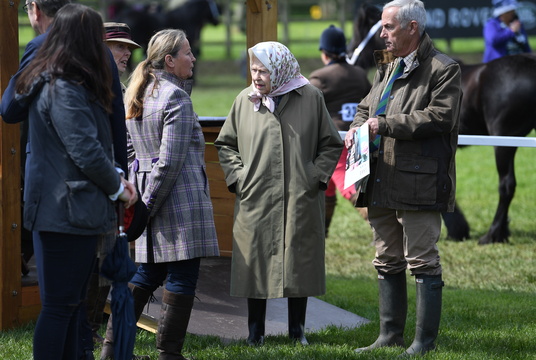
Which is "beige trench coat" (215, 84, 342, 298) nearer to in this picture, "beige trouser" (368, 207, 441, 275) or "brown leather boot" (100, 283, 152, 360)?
"beige trouser" (368, 207, 441, 275)

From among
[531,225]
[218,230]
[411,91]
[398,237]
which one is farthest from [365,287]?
[531,225]

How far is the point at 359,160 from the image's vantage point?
4.73 m

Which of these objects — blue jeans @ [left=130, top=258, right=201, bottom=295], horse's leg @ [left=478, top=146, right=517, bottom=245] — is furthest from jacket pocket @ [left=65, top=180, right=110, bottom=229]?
horse's leg @ [left=478, top=146, right=517, bottom=245]

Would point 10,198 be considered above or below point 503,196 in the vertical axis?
above

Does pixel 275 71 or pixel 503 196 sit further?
pixel 503 196

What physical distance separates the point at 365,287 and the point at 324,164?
242cm

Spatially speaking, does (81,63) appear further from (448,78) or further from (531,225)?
(531,225)

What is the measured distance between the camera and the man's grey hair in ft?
15.2

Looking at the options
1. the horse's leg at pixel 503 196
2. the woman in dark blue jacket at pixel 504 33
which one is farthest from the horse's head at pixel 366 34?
the woman in dark blue jacket at pixel 504 33

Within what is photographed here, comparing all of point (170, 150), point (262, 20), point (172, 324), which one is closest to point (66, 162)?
point (170, 150)

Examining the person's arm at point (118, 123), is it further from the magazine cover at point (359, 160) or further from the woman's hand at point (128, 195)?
the magazine cover at point (359, 160)

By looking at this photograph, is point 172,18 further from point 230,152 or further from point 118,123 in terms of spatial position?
point 118,123

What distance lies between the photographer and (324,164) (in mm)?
4930

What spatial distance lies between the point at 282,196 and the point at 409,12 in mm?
1194
